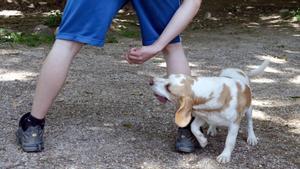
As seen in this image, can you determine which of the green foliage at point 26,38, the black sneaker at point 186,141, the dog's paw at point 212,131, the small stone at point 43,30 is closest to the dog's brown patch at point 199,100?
the black sneaker at point 186,141

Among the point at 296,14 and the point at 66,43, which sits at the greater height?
the point at 66,43

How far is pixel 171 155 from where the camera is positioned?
9.85 ft

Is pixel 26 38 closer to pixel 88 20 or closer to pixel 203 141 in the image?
pixel 88 20

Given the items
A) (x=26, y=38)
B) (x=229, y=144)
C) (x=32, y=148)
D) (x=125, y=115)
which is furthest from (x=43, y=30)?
(x=229, y=144)

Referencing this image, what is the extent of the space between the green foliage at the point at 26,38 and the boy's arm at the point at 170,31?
3.99m

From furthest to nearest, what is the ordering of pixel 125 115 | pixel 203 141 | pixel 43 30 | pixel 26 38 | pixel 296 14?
pixel 296 14, pixel 43 30, pixel 26 38, pixel 125 115, pixel 203 141

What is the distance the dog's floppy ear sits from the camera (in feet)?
8.93

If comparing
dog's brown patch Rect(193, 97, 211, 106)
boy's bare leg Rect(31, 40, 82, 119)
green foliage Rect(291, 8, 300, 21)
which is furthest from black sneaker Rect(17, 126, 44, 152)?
green foliage Rect(291, 8, 300, 21)

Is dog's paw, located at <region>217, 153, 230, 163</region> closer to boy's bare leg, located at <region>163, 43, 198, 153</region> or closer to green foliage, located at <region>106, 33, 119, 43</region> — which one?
boy's bare leg, located at <region>163, 43, 198, 153</region>

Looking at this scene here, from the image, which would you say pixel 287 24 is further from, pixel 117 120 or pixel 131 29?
pixel 117 120

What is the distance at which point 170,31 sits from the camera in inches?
115

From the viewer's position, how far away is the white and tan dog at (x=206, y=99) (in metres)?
2.74

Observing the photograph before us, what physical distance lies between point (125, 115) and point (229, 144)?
3.28 ft

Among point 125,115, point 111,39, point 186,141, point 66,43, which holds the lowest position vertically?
point 111,39
